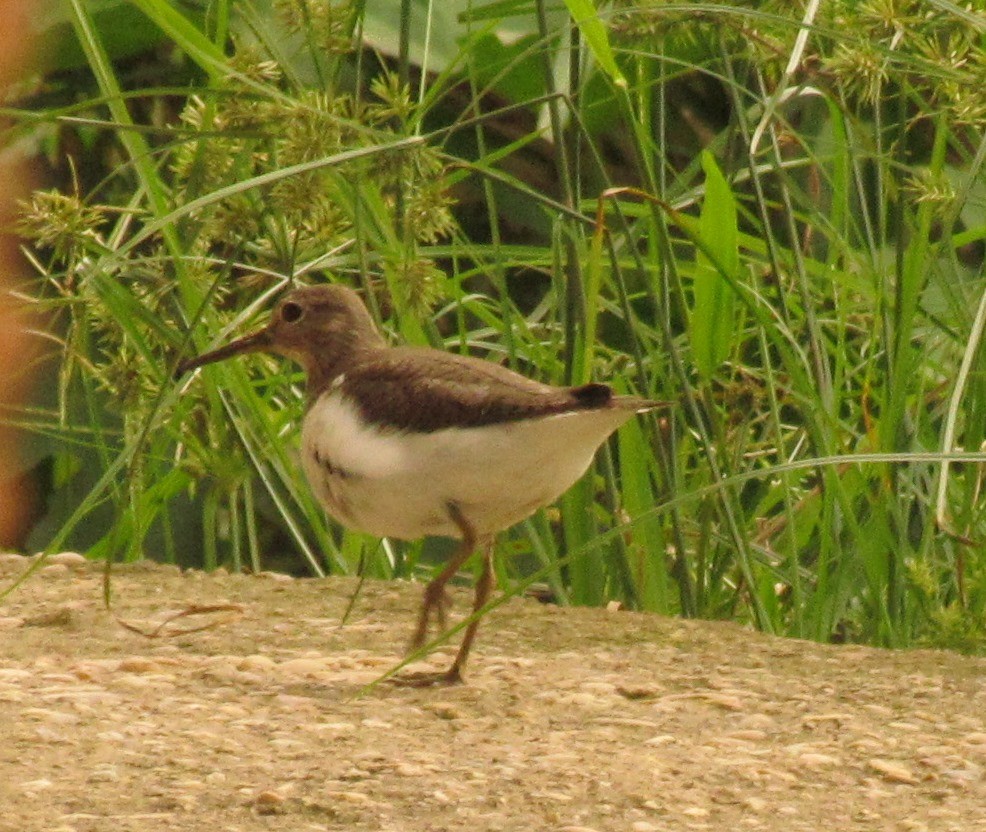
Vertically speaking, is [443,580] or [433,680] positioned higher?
[443,580]

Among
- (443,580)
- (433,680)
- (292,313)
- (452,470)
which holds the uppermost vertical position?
(292,313)

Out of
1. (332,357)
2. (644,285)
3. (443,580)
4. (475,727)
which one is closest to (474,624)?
(443,580)

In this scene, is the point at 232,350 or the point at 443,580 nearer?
the point at 443,580

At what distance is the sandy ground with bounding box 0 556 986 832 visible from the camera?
1.95m

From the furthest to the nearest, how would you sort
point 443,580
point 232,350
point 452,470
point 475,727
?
point 232,350, point 443,580, point 452,470, point 475,727

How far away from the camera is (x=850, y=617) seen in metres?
3.20

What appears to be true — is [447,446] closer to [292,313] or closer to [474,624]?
[474,624]

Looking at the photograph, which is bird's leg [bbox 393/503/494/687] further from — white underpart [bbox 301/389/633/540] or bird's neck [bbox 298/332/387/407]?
bird's neck [bbox 298/332/387/407]

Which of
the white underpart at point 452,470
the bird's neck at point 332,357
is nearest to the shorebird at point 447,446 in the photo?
the white underpart at point 452,470

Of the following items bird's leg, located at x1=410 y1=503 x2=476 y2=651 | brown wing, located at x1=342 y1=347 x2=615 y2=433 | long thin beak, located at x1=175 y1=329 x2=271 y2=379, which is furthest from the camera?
long thin beak, located at x1=175 y1=329 x2=271 y2=379

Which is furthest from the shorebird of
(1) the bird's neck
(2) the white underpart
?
(1) the bird's neck

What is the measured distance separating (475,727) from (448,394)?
449 millimetres

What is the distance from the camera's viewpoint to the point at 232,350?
2.91m

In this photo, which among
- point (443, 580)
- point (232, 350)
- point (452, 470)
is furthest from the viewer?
point (232, 350)
